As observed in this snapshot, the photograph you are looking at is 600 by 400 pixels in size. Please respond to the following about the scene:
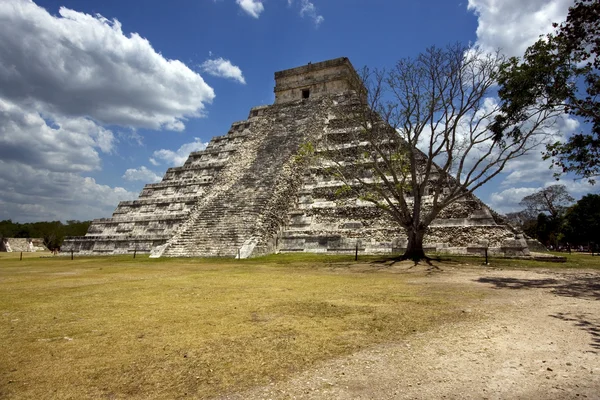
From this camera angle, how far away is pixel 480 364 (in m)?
3.23

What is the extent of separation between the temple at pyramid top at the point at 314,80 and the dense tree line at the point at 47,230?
3105 cm

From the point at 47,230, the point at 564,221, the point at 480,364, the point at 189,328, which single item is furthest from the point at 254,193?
the point at 47,230

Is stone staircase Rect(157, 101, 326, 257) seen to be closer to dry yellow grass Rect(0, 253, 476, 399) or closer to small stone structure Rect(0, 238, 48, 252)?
dry yellow grass Rect(0, 253, 476, 399)

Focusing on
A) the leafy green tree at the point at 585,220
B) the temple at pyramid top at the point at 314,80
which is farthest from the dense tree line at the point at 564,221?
the temple at pyramid top at the point at 314,80

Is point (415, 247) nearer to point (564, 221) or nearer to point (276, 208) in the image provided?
point (276, 208)

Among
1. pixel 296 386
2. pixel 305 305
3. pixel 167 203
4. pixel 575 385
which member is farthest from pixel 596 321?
pixel 167 203

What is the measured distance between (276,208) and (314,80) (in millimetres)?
11501

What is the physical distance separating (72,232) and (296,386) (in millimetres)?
50804

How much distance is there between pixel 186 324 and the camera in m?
4.57

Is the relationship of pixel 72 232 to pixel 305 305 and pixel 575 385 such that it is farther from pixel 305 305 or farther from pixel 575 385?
pixel 575 385

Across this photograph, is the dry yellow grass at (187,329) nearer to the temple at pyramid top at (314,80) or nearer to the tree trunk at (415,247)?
the tree trunk at (415,247)

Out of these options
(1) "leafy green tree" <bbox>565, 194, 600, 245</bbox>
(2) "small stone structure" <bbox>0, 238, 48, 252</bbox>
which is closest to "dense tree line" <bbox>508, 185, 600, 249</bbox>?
(1) "leafy green tree" <bbox>565, 194, 600, 245</bbox>

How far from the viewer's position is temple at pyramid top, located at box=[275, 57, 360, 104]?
23.4 meters

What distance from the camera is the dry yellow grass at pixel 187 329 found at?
9.96 ft
